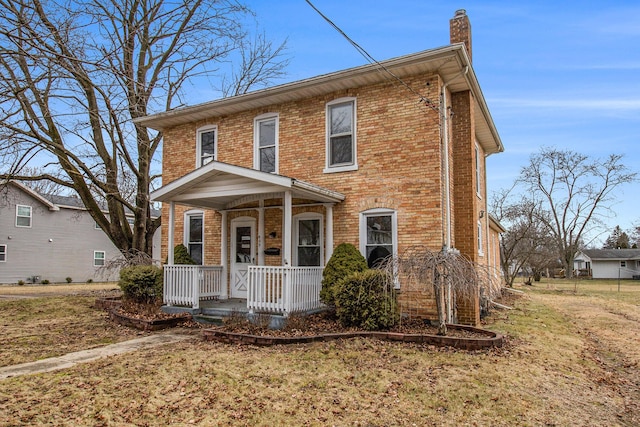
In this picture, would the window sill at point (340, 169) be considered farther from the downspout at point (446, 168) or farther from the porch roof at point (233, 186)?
the downspout at point (446, 168)

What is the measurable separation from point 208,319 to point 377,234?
4325 millimetres

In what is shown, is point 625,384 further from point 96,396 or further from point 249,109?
point 249,109

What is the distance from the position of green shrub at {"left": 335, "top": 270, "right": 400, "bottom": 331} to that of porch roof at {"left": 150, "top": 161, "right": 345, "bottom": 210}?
214 centimetres

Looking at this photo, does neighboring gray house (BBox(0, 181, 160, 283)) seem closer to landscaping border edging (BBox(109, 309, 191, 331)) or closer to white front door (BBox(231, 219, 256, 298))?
white front door (BBox(231, 219, 256, 298))

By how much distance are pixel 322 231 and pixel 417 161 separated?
113 inches

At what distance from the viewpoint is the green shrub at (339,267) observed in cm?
948

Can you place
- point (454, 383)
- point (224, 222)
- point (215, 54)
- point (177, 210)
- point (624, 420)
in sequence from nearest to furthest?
1. point (624, 420)
2. point (454, 383)
3. point (224, 222)
4. point (177, 210)
5. point (215, 54)

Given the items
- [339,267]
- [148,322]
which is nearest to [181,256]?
[148,322]

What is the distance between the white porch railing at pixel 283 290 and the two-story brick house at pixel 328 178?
0.03 m

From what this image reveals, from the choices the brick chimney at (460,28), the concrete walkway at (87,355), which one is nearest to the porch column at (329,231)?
the concrete walkway at (87,355)

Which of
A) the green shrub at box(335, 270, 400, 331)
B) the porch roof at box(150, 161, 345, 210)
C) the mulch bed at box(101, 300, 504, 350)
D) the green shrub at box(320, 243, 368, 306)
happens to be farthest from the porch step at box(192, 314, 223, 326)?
the green shrub at box(335, 270, 400, 331)

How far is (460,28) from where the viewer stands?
12.0 metres

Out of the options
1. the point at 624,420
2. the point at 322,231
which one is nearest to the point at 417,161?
the point at 322,231

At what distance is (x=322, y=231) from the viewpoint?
36.3 ft
